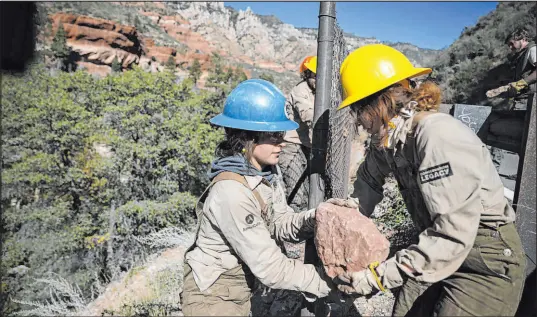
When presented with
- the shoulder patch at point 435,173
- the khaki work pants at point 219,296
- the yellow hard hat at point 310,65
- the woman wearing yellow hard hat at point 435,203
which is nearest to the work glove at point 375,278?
the woman wearing yellow hard hat at point 435,203

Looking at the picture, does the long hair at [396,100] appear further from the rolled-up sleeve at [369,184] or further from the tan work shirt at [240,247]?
the tan work shirt at [240,247]

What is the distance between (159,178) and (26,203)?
24.4 ft

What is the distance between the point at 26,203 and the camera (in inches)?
720

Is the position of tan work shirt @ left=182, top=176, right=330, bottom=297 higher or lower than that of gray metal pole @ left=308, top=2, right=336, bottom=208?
lower

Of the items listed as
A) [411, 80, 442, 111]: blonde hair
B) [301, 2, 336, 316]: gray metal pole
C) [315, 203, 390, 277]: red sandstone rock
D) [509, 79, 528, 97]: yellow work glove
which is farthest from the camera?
[509, 79, 528, 97]: yellow work glove

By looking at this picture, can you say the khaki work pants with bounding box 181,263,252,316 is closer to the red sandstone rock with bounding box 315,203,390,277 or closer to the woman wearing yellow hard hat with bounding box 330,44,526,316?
the red sandstone rock with bounding box 315,203,390,277

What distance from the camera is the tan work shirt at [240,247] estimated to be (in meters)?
1.92

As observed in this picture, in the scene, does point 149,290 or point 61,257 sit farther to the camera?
point 61,257

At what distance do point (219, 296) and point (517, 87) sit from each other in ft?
13.6

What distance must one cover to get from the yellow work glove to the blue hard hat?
11.0 ft

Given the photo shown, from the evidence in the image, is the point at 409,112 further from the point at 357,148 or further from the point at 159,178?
the point at 159,178

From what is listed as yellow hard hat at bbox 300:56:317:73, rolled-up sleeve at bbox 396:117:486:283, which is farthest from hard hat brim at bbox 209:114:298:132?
yellow hard hat at bbox 300:56:317:73

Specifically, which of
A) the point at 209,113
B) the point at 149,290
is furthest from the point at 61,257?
the point at 149,290

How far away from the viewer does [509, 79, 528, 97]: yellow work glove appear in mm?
3955
